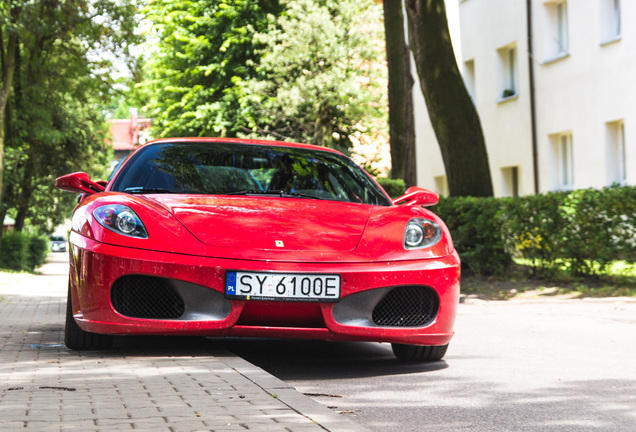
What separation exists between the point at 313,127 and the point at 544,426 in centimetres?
2786

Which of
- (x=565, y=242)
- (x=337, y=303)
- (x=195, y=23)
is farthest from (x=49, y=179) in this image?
(x=337, y=303)

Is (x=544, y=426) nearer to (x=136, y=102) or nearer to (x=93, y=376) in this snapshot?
(x=93, y=376)

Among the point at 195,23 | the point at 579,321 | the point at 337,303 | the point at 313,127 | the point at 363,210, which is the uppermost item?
the point at 195,23

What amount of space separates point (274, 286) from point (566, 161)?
19295mm

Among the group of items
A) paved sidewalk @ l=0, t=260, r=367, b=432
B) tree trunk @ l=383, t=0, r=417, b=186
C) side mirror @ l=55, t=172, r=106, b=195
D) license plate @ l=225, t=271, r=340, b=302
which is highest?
tree trunk @ l=383, t=0, r=417, b=186

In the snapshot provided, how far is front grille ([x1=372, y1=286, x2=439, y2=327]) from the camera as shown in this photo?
5344 millimetres

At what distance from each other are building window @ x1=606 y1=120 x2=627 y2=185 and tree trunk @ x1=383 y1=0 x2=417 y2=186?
18.8ft

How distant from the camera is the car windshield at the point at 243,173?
237 inches

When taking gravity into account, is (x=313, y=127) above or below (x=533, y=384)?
above

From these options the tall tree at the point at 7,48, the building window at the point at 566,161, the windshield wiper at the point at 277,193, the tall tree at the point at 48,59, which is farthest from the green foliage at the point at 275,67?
the windshield wiper at the point at 277,193

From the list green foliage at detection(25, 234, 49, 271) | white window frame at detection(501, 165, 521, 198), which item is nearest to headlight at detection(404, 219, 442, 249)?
white window frame at detection(501, 165, 521, 198)

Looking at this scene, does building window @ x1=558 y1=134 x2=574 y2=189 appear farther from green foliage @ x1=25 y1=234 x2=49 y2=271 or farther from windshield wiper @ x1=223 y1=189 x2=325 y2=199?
green foliage @ x1=25 y1=234 x2=49 y2=271

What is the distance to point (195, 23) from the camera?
102 feet

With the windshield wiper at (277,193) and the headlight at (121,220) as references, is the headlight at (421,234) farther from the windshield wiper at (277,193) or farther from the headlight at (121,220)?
the headlight at (121,220)
